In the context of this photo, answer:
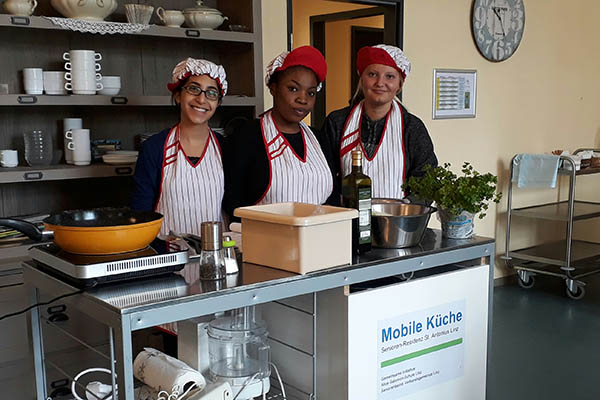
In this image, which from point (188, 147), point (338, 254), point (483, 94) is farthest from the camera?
point (483, 94)

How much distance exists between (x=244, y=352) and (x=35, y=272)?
2.14ft

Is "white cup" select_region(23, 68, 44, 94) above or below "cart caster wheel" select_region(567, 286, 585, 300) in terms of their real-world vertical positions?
above

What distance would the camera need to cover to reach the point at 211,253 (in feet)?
5.52

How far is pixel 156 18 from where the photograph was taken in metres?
3.37

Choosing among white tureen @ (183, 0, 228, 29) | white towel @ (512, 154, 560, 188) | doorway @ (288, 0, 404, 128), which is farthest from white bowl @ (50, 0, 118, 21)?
white towel @ (512, 154, 560, 188)

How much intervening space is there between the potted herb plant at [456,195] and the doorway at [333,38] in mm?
3604

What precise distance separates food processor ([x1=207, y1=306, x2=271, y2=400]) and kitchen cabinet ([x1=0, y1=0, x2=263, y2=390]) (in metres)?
1.07

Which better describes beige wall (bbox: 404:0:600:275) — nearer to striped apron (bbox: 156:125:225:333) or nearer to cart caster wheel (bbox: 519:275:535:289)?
cart caster wheel (bbox: 519:275:535:289)

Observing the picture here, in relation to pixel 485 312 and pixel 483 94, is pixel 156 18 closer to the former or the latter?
pixel 485 312

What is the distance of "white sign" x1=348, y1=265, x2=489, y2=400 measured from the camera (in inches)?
74.3

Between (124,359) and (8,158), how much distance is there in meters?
1.86

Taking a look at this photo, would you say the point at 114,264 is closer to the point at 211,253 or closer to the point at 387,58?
the point at 211,253

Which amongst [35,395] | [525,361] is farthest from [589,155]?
[35,395]

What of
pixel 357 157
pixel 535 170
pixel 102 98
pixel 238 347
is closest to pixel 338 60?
pixel 535 170
